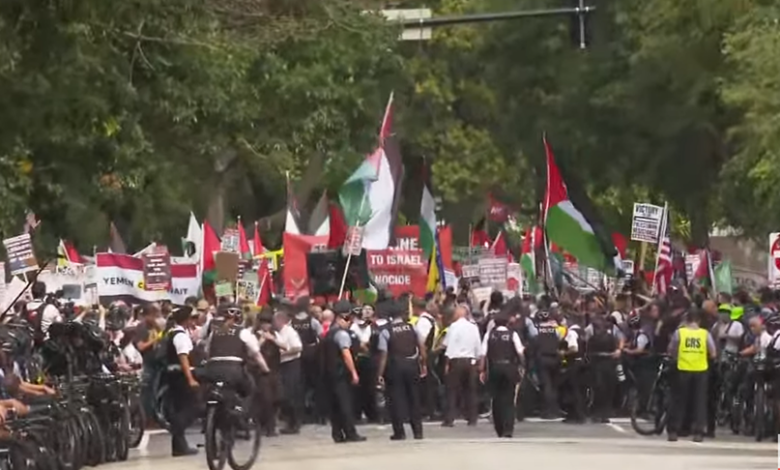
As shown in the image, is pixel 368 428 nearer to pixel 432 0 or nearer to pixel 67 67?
pixel 67 67

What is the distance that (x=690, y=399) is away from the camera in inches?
990

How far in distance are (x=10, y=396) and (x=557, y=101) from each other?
94.6 ft

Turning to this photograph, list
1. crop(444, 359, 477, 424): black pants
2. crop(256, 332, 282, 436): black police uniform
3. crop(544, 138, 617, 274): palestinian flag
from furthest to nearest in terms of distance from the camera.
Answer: crop(544, 138, 617, 274): palestinian flag, crop(444, 359, 477, 424): black pants, crop(256, 332, 282, 436): black police uniform

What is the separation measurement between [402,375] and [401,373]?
4 centimetres

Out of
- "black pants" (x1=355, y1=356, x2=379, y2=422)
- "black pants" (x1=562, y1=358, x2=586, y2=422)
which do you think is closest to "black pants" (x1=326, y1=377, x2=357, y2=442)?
"black pants" (x1=355, y1=356, x2=379, y2=422)

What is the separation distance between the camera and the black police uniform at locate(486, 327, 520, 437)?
25.9 m

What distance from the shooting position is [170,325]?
2400cm

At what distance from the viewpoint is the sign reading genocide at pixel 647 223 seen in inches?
1391

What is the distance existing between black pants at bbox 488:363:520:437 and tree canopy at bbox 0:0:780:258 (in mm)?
5082

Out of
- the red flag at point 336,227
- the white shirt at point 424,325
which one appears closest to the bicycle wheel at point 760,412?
the white shirt at point 424,325

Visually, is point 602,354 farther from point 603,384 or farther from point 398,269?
point 398,269

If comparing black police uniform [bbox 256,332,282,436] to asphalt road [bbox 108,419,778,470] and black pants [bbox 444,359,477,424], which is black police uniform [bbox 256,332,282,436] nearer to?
asphalt road [bbox 108,419,778,470]

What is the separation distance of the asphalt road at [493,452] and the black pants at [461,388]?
0.47 m

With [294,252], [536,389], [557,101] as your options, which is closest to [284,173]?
[557,101]
